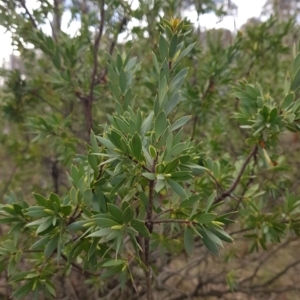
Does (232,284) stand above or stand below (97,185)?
below

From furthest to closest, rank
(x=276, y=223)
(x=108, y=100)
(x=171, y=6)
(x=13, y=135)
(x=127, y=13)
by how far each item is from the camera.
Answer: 1. (x=13, y=135)
2. (x=108, y=100)
3. (x=127, y=13)
4. (x=171, y=6)
5. (x=276, y=223)

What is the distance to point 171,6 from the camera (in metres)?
1.72

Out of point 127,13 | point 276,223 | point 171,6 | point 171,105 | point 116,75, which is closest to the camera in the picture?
point 171,105

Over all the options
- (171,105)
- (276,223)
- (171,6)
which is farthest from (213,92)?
(171,105)

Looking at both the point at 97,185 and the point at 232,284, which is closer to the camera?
the point at 97,185

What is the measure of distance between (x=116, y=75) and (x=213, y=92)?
2.79 ft

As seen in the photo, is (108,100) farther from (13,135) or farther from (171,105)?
(171,105)

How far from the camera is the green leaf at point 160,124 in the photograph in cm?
72

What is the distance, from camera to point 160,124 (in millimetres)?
729

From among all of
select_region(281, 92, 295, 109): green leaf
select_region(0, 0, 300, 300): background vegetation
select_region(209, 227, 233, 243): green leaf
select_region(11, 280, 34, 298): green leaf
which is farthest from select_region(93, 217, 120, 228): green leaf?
select_region(281, 92, 295, 109): green leaf

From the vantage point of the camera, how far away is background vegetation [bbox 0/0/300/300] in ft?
2.63

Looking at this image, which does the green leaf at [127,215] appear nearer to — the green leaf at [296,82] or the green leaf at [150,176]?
the green leaf at [150,176]

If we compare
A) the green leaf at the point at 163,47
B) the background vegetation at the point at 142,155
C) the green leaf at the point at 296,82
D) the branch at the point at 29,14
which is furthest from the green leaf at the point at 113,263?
the branch at the point at 29,14

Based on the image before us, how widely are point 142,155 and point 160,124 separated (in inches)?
2.8
